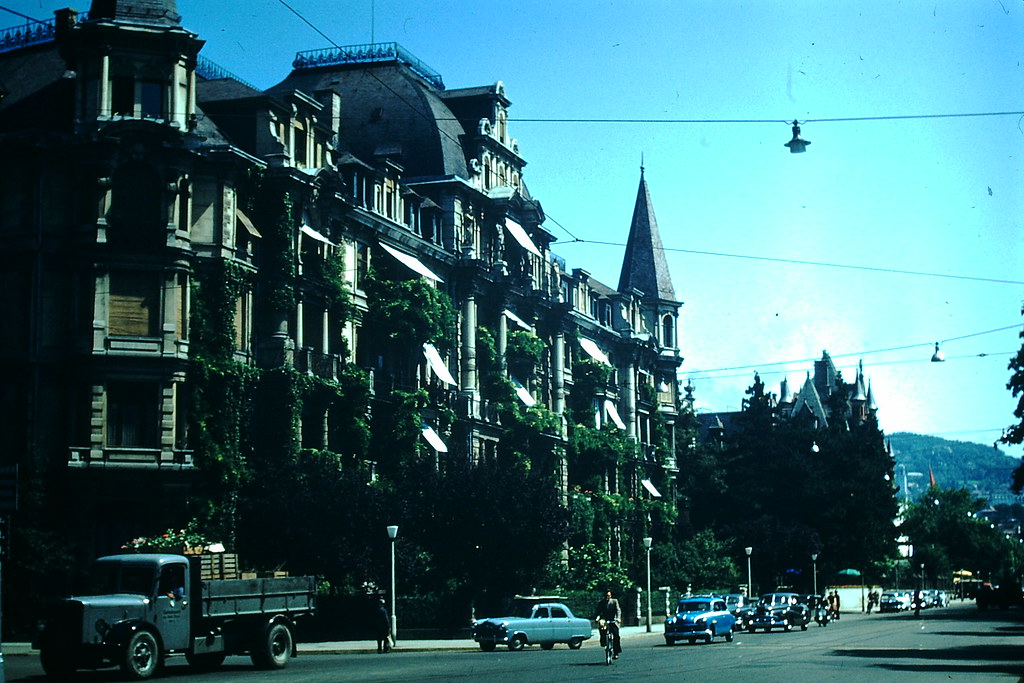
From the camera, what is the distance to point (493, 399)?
71.0 metres

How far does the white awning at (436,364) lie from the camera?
202 ft

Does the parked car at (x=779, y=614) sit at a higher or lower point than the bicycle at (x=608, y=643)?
lower

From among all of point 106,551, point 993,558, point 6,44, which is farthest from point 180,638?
point 993,558

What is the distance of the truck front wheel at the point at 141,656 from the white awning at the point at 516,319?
44.7 metres

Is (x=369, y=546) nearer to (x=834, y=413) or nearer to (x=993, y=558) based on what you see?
(x=834, y=413)

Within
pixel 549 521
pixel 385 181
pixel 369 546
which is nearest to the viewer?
pixel 369 546

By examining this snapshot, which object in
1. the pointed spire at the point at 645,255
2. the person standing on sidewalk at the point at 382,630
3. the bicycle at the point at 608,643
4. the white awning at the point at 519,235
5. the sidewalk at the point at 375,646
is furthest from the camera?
the pointed spire at the point at 645,255

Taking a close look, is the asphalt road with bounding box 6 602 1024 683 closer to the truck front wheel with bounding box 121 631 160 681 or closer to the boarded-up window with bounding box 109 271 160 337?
Result: the truck front wheel with bounding box 121 631 160 681

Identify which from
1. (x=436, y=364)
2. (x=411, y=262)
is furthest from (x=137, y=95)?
(x=436, y=364)

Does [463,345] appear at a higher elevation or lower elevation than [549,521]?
higher

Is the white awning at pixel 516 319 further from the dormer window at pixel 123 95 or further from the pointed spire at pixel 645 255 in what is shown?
the dormer window at pixel 123 95

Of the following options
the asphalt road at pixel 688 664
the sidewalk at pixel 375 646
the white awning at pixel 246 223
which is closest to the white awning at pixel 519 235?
the white awning at pixel 246 223

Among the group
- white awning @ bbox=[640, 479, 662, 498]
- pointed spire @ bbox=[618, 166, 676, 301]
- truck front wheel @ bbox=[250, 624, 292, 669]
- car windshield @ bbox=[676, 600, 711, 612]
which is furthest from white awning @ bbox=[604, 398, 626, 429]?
truck front wheel @ bbox=[250, 624, 292, 669]

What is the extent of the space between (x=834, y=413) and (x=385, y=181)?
3146 inches
